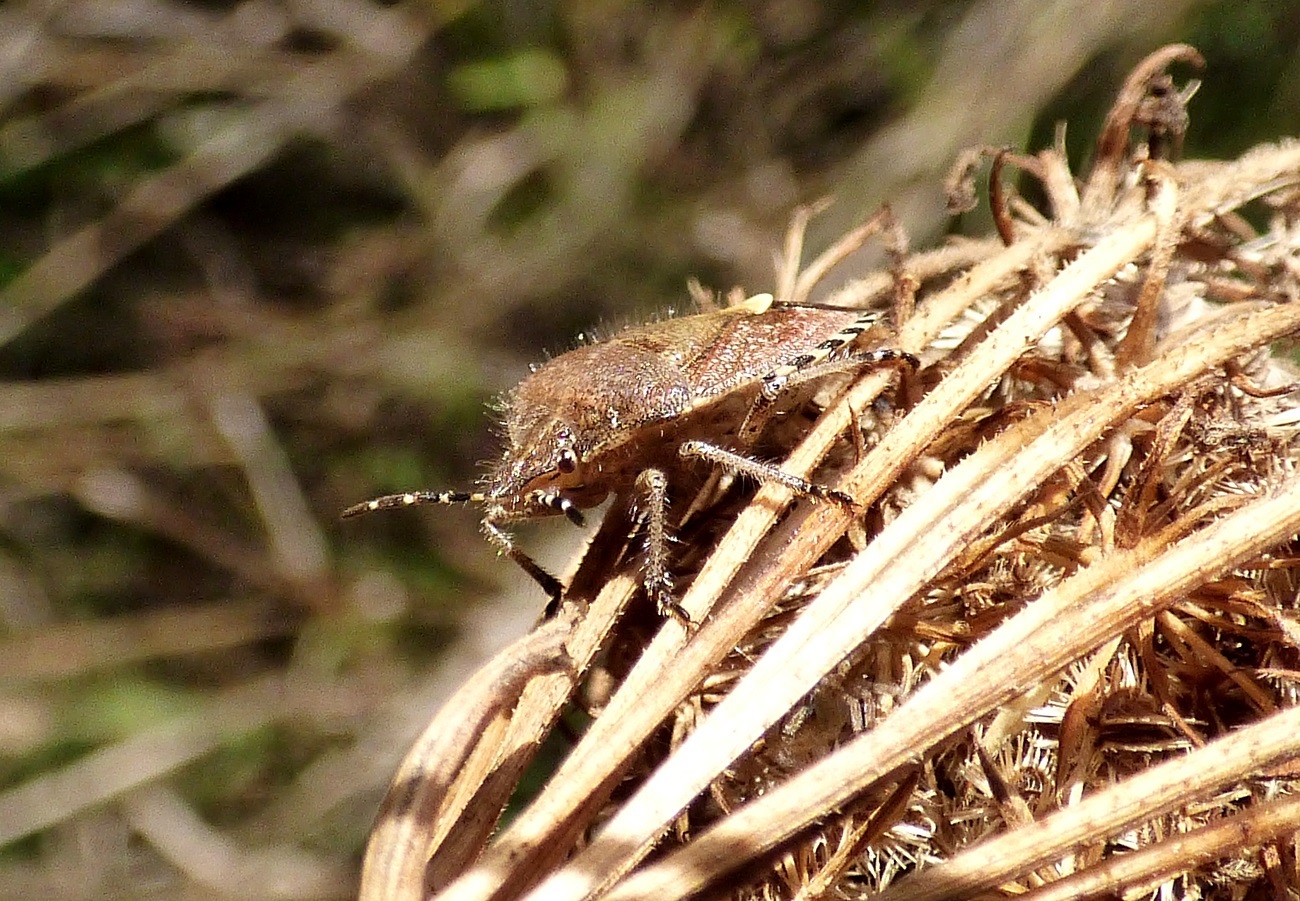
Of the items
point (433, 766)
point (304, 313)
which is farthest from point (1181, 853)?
point (304, 313)

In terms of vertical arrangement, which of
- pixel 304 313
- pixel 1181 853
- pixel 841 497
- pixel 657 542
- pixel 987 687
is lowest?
pixel 1181 853

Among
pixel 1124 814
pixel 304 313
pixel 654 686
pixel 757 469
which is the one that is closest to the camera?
pixel 1124 814

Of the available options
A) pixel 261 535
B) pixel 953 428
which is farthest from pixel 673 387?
pixel 261 535

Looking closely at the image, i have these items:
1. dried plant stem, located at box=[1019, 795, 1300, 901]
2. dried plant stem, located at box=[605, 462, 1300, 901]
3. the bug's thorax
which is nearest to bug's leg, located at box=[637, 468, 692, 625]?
the bug's thorax

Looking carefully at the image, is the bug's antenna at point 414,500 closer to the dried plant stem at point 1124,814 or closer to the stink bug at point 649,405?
the stink bug at point 649,405

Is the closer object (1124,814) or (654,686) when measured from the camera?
(1124,814)

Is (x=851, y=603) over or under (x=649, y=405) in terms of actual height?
under

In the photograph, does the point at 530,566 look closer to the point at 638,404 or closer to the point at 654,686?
the point at 638,404

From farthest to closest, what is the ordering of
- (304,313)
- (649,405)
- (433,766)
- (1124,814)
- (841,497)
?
(304,313)
(649,405)
(841,497)
(433,766)
(1124,814)
